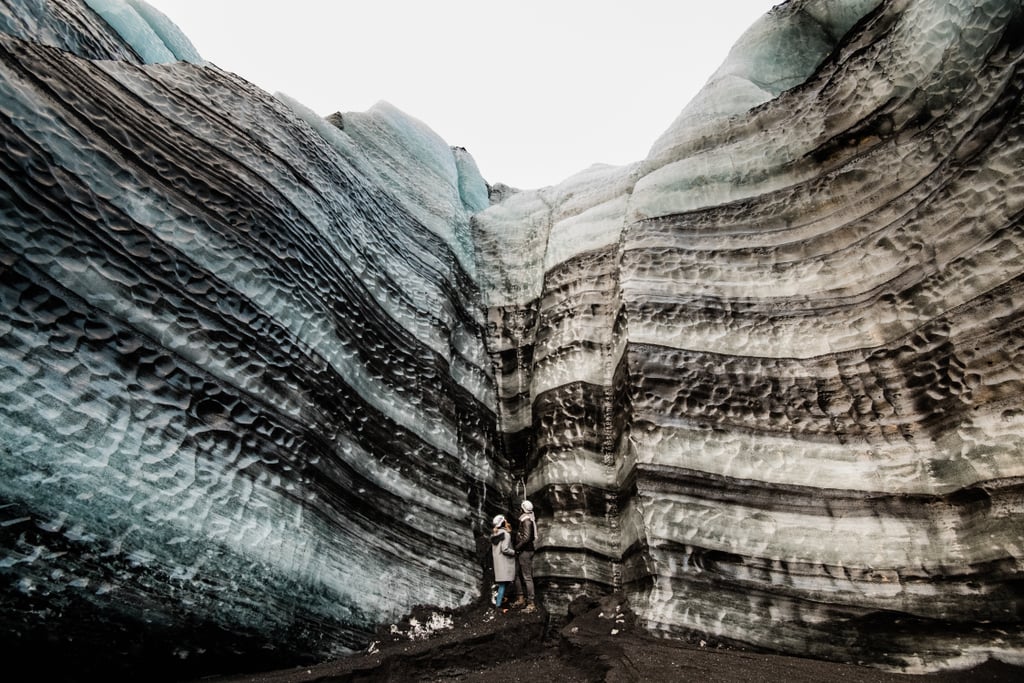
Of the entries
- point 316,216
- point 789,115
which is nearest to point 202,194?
point 316,216

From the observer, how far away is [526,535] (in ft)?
12.6

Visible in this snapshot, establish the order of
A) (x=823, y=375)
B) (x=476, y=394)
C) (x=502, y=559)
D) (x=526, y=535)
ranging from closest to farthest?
1. (x=823, y=375)
2. (x=502, y=559)
3. (x=526, y=535)
4. (x=476, y=394)

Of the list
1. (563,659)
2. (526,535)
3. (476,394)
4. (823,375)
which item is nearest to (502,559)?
(526,535)

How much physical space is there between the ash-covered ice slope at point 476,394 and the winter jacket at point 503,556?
216 mm

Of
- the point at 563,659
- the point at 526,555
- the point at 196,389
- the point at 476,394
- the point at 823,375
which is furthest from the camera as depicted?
the point at 476,394

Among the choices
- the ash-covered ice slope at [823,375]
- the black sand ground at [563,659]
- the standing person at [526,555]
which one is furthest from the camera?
the standing person at [526,555]

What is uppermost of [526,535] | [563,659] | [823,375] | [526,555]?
[823,375]

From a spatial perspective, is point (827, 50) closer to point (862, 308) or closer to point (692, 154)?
point (692, 154)

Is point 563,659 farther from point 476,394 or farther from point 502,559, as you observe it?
point 476,394

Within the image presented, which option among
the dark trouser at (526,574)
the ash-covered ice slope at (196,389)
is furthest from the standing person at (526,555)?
the ash-covered ice slope at (196,389)

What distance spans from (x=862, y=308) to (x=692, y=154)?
247 centimetres

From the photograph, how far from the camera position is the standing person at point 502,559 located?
12.1 ft

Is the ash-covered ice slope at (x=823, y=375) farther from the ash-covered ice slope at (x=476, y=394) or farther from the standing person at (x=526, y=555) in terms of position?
the standing person at (x=526, y=555)

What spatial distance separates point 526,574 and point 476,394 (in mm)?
1676
